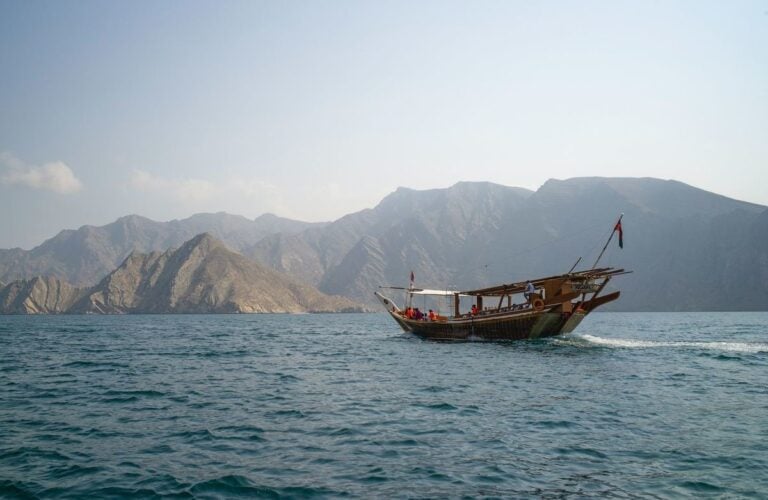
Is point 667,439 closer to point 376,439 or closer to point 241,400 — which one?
point 376,439

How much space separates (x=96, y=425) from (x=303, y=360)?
Result: 18.3 meters

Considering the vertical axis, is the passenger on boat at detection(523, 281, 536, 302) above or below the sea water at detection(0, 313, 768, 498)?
above

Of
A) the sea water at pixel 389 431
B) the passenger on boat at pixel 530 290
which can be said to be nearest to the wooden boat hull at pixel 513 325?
the passenger on boat at pixel 530 290

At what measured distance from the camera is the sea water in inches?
397

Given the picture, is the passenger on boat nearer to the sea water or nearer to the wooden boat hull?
the wooden boat hull

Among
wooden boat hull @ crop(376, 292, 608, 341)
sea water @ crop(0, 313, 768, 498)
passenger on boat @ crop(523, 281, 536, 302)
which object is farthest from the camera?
passenger on boat @ crop(523, 281, 536, 302)

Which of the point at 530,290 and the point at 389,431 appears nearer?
the point at 389,431

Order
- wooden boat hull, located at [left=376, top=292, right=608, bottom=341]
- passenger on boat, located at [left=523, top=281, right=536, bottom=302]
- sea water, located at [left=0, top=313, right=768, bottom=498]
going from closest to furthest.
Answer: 1. sea water, located at [left=0, top=313, right=768, bottom=498]
2. wooden boat hull, located at [left=376, top=292, right=608, bottom=341]
3. passenger on boat, located at [left=523, top=281, right=536, bottom=302]

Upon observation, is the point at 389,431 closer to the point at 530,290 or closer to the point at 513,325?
the point at 530,290

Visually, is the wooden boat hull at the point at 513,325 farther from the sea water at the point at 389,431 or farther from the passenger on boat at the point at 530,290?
the sea water at the point at 389,431

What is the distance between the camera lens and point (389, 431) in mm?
14031

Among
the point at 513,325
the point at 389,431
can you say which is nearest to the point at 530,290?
the point at 513,325

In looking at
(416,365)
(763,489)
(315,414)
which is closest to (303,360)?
(416,365)

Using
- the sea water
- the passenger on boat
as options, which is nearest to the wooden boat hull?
the passenger on boat
